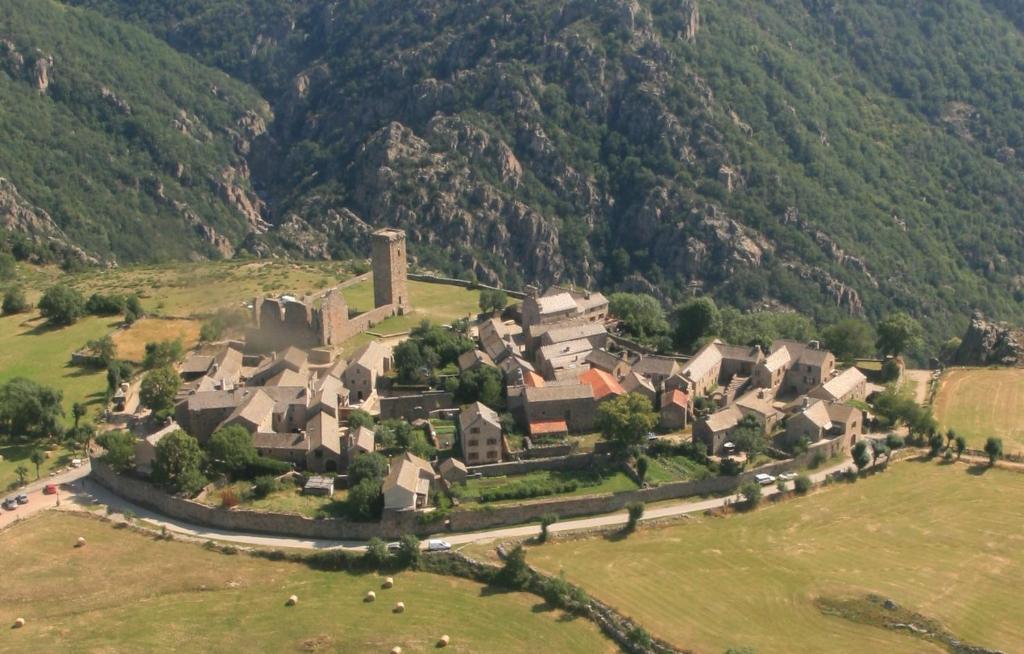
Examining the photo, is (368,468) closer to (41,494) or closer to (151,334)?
(41,494)

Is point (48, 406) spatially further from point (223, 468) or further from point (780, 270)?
point (780, 270)

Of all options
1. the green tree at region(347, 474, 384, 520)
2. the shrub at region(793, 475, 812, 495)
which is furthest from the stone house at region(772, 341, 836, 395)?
the green tree at region(347, 474, 384, 520)

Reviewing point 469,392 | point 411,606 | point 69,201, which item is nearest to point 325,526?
point 411,606

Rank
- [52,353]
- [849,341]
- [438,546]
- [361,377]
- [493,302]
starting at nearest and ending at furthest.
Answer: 1. [438,546]
2. [361,377]
3. [849,341]
4. [52,353]
5. [493,302]

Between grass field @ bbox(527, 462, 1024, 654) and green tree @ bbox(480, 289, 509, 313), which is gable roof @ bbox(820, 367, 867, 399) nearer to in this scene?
grass field @ bbox(527, 462, 1024, 654)

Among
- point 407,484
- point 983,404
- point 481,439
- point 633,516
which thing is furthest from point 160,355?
point 983,404
